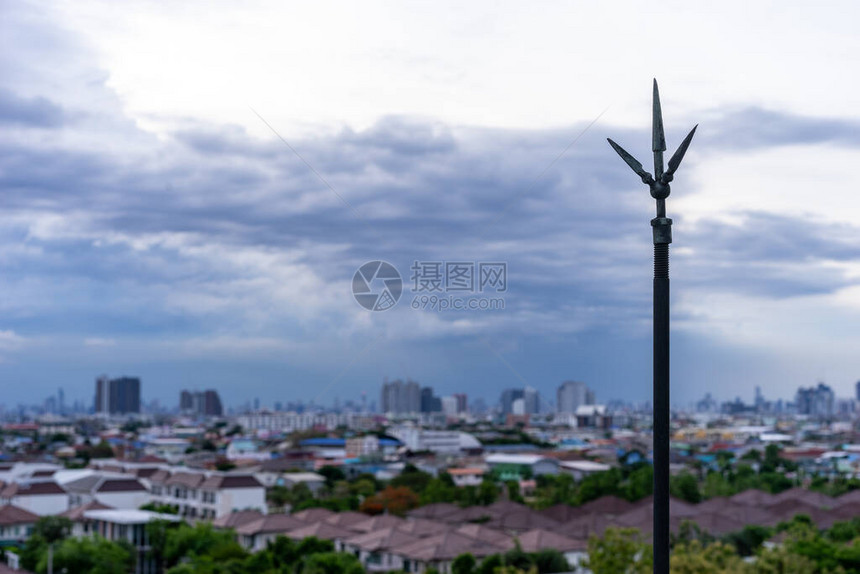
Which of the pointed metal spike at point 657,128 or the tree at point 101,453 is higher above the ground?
the pointed metal spike at point 657,128

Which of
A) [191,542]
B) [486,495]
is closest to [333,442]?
[486,495]

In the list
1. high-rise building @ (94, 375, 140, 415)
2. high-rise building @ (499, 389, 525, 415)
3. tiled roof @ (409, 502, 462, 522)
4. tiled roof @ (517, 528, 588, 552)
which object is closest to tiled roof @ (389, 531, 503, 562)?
tiled roof @ (517, 528, 588, 552)

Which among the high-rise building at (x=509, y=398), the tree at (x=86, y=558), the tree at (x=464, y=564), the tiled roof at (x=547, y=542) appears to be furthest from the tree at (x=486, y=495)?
the high-rise building at (x=509, y=398)

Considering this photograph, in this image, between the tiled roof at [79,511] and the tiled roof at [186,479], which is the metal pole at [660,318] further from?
the tiled roof at [186,479]

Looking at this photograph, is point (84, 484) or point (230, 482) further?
point (84, 484)

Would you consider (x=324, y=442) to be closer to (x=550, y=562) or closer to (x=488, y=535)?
(x=488, y=535)

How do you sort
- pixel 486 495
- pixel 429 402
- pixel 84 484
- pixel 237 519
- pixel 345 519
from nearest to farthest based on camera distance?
pixel 345 519 → pixel 237 519 → pixel 486 495 → pixel 84 484 → pixel 429 402
